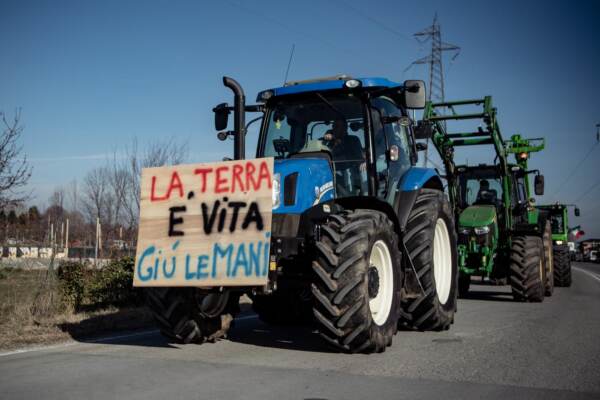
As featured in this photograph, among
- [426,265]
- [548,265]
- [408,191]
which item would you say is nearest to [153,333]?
[426,265]

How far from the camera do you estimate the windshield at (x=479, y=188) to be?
1505 centimetres

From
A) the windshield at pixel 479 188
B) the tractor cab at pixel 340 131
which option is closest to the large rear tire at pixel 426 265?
the tractor cab at pixel 340 131

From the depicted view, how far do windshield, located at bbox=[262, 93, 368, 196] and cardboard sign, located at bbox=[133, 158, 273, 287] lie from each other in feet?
4.35

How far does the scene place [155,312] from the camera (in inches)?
270

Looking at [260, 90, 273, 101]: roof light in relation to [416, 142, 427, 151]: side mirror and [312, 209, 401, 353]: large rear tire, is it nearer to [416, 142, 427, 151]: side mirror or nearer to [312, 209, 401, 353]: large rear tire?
[312, 209, 401, 353]: large rear tire

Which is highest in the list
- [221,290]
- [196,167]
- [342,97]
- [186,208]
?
[342,97]

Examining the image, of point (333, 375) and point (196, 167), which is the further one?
point (196, 167)

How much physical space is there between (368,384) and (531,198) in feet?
42.8

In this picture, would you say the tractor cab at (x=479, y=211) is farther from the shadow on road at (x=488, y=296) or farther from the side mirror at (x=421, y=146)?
the side mirror at (x=421, y=146)

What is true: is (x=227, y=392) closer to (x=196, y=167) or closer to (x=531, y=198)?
(x=196, y=167)

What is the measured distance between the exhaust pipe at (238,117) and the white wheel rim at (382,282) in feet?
6.19

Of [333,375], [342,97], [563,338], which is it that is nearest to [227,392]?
[333,375]

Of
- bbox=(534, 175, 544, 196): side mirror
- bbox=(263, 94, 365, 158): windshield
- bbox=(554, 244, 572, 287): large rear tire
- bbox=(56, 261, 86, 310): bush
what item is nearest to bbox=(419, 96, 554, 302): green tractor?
bbox=(534, 175, 544, 196): side mirror

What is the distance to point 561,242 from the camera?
20781 mm
